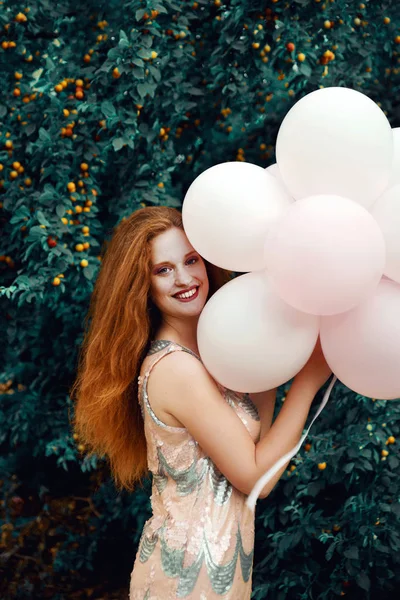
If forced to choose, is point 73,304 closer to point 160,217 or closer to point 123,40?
point 123,40

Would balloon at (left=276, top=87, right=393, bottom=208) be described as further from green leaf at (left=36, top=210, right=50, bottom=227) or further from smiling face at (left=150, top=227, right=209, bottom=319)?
green leaf at (left=36, top=210, right=50, bottom=227)

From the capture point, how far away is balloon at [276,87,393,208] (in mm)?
1503

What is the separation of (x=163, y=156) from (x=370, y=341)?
1.59 meters

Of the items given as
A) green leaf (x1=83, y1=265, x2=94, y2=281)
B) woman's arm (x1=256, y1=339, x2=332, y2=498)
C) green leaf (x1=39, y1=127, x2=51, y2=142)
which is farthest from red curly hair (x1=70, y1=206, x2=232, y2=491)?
green leaf (x1=39, y1=127, x2=51, y2=142)

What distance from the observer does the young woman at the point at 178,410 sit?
170 cm

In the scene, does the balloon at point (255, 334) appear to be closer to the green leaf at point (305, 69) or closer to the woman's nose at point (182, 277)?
the woman's nose at point (182, 277)

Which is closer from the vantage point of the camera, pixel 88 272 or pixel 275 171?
pixel 275 171

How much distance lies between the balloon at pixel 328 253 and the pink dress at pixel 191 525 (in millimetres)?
381

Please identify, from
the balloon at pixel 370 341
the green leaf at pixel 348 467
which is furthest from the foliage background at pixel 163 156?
the balloon at pixel 370 341

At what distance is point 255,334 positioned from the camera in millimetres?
1533

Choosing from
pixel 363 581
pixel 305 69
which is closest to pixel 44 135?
pixel 305 69

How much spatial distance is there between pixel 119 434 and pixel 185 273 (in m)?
0.48

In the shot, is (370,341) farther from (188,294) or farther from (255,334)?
(188,294)

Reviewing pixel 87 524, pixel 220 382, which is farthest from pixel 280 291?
pixel 87 524
